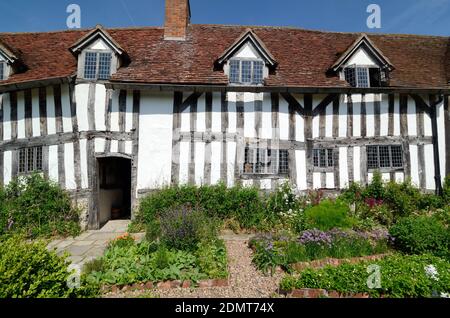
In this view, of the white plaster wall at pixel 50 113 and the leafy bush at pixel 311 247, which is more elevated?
the white plaster wall at pixel 50 113

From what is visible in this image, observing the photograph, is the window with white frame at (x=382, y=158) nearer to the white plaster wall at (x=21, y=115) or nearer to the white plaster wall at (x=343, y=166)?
the white plaster wall at (x=343, y=166)

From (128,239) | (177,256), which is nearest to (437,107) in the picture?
(177,256)

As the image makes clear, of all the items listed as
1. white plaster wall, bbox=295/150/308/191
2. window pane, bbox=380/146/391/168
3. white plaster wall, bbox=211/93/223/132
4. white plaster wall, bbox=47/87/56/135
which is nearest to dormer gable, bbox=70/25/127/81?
white plaster wall, bbox=47/87/56/135

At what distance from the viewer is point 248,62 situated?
29.3 feet

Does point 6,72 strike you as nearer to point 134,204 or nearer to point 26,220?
point 26,220

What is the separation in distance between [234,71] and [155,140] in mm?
3788

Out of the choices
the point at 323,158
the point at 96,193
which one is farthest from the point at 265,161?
the point at 96,193

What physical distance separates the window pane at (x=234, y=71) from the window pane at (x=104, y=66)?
4.25m

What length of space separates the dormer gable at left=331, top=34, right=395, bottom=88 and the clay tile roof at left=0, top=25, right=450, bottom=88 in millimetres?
384

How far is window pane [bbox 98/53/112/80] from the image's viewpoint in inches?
329

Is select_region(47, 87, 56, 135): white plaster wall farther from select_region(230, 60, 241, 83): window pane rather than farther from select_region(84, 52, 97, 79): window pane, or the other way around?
select_region(230, 60, 241, 83): window pane

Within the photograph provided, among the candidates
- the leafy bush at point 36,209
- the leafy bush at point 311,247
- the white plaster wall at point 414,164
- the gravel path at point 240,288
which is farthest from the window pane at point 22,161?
the white plaster wall at point 414,164

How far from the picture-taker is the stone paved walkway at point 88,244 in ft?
17.8
